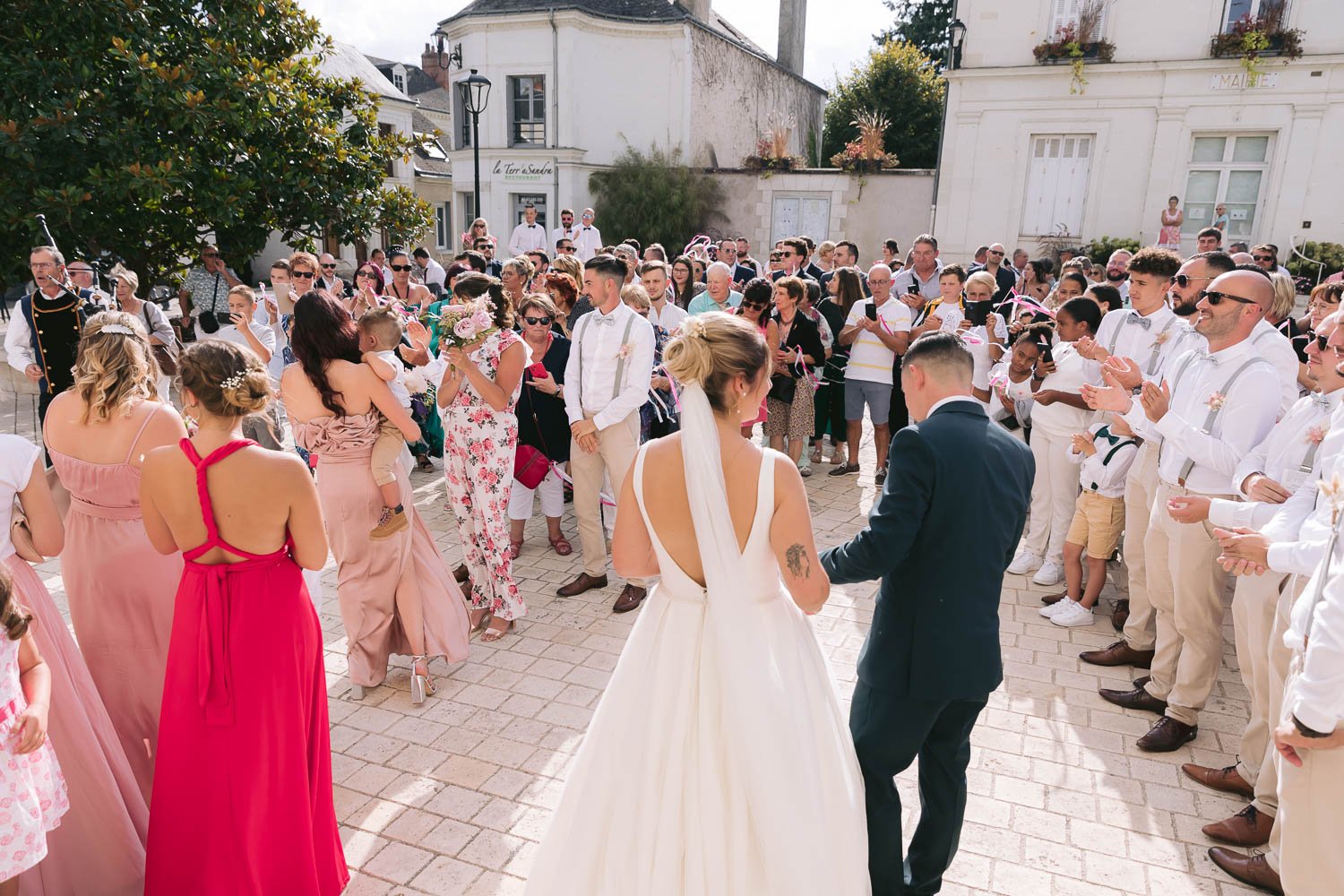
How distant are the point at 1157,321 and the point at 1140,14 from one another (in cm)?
1454

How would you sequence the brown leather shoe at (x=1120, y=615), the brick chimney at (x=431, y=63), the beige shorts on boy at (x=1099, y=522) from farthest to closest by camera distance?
the brick chimney at (x=431, y=63) → the brown leather shoe at (x=1120, y=615) → the beige shorts on boy at (x=1099, y=522)

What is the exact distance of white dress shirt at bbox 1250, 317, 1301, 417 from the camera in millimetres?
4090

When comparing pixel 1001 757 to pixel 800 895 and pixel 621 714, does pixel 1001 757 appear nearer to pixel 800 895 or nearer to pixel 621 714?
pixel 800 895

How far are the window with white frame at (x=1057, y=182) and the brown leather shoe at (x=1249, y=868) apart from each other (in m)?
16.5

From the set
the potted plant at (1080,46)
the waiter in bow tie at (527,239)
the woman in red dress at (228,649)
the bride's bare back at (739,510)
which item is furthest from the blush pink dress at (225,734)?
the potted plant at (1080,46)

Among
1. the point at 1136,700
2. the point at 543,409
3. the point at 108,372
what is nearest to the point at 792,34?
the point at 543,409

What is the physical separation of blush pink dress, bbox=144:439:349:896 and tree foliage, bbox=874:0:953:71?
38897mm

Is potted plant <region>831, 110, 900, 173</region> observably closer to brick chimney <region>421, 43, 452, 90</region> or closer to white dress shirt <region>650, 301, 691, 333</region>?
white dress shirt <region>650, 301, 691, 333</region>

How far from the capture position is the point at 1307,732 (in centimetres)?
246

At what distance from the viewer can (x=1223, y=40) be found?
616 inches

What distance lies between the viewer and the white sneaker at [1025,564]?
6.63 meters

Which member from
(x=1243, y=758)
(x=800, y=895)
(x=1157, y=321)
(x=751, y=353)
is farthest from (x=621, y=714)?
(x=1157, y=321)

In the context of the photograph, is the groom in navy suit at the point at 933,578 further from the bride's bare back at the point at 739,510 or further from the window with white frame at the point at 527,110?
the window with white frame at the point at 527,110

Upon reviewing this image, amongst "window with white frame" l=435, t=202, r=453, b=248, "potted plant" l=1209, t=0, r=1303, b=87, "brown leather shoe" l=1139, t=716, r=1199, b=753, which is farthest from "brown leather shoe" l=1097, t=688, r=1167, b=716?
"window with white frame" l=435, t=202, r=453, b=248
